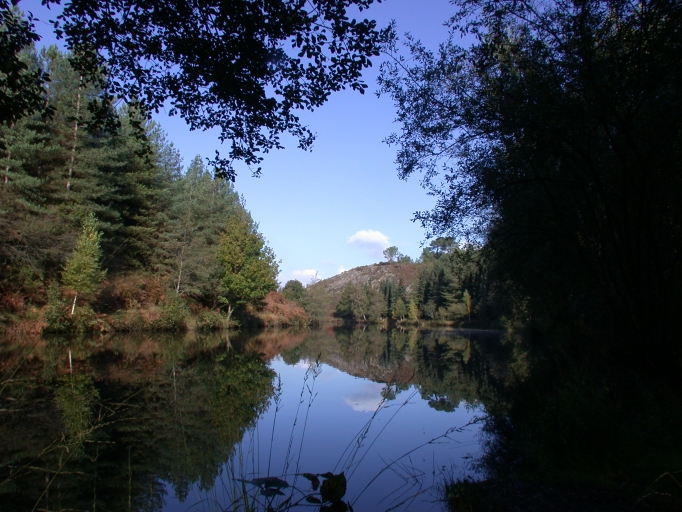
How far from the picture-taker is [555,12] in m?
7.79

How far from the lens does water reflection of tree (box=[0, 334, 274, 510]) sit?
14.9 feet

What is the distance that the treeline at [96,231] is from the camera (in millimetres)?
21516

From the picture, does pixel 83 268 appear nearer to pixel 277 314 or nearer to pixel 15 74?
pixel 15 74

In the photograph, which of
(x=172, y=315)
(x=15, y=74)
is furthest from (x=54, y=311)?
(x=15, y=74)

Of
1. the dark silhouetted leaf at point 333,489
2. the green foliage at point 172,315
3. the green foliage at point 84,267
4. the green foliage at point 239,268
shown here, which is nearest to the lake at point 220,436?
the dark silhouetted leaf at point 333,489

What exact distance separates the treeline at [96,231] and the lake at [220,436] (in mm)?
3535

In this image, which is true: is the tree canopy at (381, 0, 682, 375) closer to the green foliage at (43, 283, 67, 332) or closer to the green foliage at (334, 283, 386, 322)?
the green foliage at (43, 283, 67, 332)

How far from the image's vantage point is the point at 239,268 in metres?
39.7

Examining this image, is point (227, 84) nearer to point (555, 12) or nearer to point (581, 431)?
point (555, 12)

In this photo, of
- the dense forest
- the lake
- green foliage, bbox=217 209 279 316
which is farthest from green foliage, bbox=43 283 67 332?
green foliage, bbox=217 209 279 316

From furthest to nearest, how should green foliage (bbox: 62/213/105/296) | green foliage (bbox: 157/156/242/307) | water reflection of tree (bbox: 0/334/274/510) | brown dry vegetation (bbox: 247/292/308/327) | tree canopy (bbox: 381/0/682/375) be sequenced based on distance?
1. brown dry vegetation (bbox: 247/292/308/327)
2. green foliage (bbox: 157/156/242/307)
3. green foliage (bbox: 62/213/105/296)
4. tree canopy (bbox: 381/0/682/375)
5. water reflection of tree (bbox: 0/334/274/510)

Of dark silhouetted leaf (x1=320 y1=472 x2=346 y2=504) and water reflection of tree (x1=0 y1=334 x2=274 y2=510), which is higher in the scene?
dark silhouetted leaf (x1=320 y1=472 x2=346 y2=504)

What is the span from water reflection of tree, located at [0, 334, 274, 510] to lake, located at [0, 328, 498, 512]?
26mm

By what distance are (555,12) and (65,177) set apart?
26.1 metres
